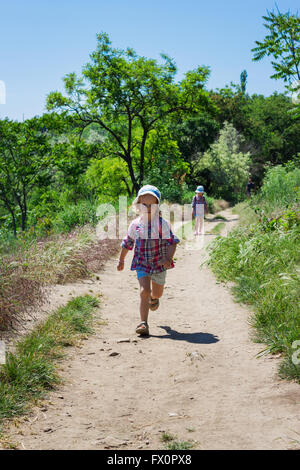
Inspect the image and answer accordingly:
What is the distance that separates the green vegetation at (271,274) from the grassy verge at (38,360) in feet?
6.46

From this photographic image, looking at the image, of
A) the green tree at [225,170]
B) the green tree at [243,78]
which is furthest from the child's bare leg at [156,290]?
the green tree at [243,78]

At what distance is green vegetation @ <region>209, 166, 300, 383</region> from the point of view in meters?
4.40

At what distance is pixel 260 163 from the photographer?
163 ft

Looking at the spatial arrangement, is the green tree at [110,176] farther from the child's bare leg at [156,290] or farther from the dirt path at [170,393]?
the dirt path at [170,393]

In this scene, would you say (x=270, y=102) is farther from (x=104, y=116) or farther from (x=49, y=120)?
(x=49, y=120)

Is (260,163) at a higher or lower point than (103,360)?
higher

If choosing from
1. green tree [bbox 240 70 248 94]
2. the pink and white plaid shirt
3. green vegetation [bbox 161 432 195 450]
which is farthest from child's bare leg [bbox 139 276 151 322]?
green tree [bbox 240 70 248 94]

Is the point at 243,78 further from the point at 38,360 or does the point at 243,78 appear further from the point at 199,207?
the point at 38,360

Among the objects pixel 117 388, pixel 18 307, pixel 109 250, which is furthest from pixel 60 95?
pixel 117 388

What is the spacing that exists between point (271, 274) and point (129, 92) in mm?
19066

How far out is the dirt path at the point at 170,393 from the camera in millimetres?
2934

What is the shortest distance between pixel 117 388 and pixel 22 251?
15.3 feet

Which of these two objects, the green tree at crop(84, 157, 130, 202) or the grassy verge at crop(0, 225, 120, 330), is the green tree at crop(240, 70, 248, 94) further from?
the grassy verge at crop(0, 225, 120, 330)

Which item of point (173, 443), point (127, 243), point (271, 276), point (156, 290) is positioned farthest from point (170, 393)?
point (271, 276)
